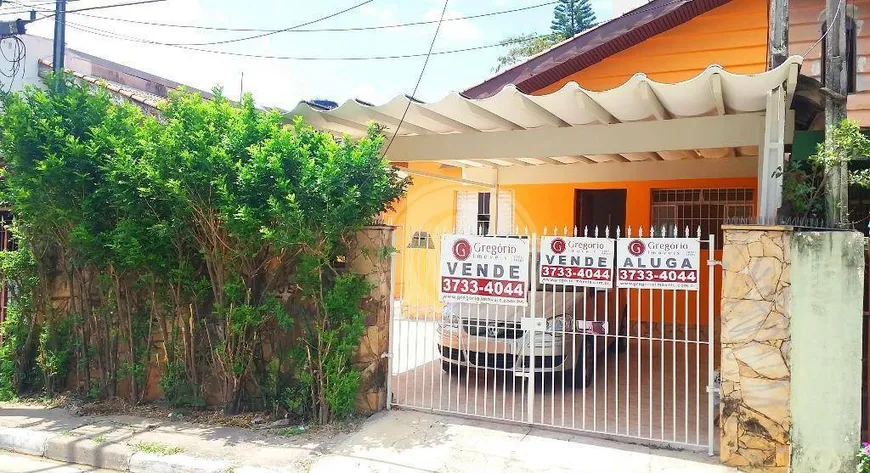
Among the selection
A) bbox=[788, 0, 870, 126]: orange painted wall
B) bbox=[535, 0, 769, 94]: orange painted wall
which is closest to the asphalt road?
bbox=[535, 0, 769, 94]: orange painted wall

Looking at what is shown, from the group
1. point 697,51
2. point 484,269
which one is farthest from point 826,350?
point 697,51

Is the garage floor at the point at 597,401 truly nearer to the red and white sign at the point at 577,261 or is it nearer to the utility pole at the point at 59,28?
the red and white sign at the point at 577,261

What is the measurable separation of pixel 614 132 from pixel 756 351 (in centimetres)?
276

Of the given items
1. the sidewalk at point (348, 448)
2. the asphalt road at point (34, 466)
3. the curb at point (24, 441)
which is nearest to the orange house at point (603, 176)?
the sidewalk at point (348, 448)

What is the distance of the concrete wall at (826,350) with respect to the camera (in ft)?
14.3

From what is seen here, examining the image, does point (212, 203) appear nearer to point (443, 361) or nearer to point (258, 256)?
point (258, 256)

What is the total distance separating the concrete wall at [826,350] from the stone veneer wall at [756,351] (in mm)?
80

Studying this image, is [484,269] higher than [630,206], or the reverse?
[630,206]

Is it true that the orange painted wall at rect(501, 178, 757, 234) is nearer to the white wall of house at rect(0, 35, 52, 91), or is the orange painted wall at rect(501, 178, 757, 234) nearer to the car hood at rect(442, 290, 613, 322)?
the car hood at rect(442, 290, 613, 322)

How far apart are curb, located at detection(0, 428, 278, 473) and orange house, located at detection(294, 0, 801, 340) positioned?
8.65ft

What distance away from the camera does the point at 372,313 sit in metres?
6.07

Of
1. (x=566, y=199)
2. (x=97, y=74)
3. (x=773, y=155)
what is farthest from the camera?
(x=97, y=74)

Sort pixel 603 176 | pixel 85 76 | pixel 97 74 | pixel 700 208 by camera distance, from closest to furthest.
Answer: pixel 603 176 < pixel 700 208 < pixel 85 76 < pixel 97 74

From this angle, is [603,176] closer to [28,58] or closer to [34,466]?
[34,466]
